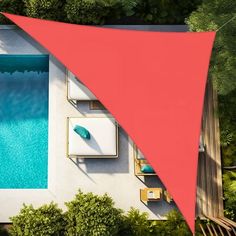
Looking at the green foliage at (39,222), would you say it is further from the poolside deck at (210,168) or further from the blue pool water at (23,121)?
the poolside deck at (210,168)

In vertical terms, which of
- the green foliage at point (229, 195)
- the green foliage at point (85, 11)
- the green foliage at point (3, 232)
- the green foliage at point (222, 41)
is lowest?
the green foliage at point (3, 232)

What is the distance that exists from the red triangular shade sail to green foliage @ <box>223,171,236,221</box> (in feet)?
13.9

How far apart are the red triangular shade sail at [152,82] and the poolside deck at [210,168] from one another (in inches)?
144

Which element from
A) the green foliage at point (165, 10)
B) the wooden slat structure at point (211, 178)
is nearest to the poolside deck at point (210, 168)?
the wooden slat structure at point (211, 178)

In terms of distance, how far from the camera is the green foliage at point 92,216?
10.5 metres

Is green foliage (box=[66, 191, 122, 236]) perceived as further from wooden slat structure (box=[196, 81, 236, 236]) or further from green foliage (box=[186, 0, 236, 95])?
green foliage (box=[186, 0, 236, 95])

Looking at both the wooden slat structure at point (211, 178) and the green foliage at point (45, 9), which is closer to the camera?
the wooden slat structure at point (211, 178)

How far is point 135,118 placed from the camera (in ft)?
26.9

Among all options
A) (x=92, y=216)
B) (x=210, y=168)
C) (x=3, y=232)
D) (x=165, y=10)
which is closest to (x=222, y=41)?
(x=165, y=10)

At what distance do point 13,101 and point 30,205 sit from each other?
3604 mm

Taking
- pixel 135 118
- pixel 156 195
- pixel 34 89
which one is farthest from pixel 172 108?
pixel 34 89

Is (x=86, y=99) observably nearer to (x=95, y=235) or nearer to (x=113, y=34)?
(x=113, y=34)

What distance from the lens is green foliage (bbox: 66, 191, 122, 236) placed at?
10508mm

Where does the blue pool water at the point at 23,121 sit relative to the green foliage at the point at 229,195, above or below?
above
